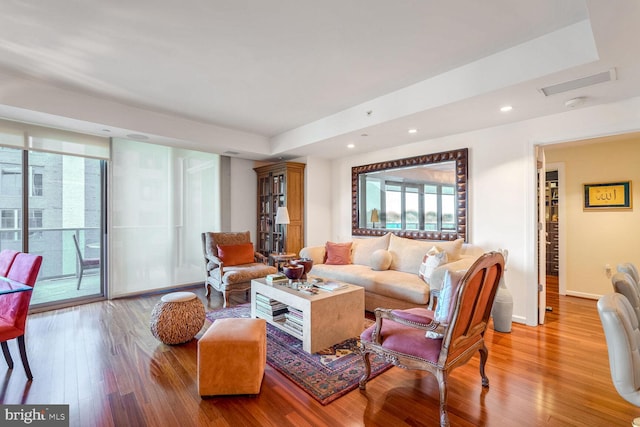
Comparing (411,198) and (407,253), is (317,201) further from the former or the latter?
(407,253)

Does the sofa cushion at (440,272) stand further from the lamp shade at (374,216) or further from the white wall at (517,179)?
the lamp shade at (374,216)

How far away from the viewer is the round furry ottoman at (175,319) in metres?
2.71

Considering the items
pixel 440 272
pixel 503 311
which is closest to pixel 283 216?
pixel 440 272

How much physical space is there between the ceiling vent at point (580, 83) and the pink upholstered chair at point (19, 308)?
4400 mm

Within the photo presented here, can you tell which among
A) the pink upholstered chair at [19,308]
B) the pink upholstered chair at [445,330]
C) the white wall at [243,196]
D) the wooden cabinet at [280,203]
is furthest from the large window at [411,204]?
the pink upholstered chair at [19,308]

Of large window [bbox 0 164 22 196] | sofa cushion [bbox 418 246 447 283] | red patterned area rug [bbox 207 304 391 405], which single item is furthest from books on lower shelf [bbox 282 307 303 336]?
large window [bbox 0 164 22 196]

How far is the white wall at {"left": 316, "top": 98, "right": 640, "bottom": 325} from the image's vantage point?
9.80ft

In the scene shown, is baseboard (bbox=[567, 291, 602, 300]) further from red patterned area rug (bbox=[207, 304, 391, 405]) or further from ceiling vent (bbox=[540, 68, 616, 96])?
red patterned area rug (bbox=[207, 304, 391, 405])

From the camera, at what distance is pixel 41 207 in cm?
378

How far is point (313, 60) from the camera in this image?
262 cm

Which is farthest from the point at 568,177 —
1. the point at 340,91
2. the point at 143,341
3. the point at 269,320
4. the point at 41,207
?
the point at 41,207

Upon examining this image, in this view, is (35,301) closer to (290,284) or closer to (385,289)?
(290,284)

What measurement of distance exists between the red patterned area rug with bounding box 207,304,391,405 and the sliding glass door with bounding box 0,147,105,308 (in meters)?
3.24

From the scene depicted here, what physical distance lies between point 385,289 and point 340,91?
2371mm
